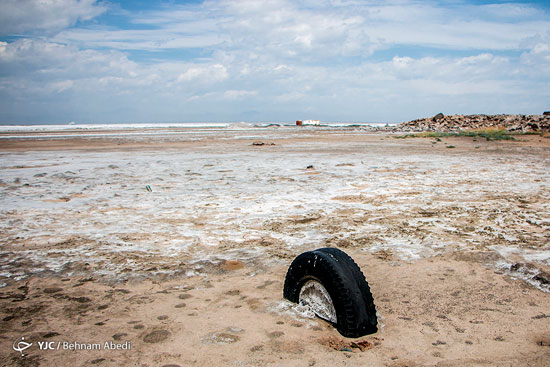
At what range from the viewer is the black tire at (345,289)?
234 cm

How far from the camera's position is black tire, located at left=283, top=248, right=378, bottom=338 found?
2.34 m

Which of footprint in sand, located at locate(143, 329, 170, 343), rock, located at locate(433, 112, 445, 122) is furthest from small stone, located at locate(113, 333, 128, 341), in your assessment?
rock, located at locate(433, 112, 445, 122)

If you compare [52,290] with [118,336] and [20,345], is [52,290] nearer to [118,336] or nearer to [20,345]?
[20,345]

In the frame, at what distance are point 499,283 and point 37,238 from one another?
4561mm

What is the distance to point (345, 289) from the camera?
2.37m

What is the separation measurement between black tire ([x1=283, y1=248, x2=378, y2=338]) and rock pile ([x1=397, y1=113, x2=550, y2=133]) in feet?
92.7

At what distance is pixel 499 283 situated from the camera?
3.12 m

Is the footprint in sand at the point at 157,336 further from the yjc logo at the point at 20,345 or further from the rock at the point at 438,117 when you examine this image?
the rock at the point at 438,117

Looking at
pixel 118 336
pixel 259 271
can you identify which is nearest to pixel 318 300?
pixel 259 271

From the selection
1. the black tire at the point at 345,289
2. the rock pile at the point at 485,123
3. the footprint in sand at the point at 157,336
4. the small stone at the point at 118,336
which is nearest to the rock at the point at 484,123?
the rock pile at the point at 485,123

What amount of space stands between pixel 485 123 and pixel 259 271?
34406 millimetres

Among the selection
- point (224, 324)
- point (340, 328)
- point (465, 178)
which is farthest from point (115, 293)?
point (465, 178)

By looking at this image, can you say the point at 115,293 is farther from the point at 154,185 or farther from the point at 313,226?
the point at 154,185

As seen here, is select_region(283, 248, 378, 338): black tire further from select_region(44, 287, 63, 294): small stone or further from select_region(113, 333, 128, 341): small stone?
select_region(44, 287, 63, 294): small stone
